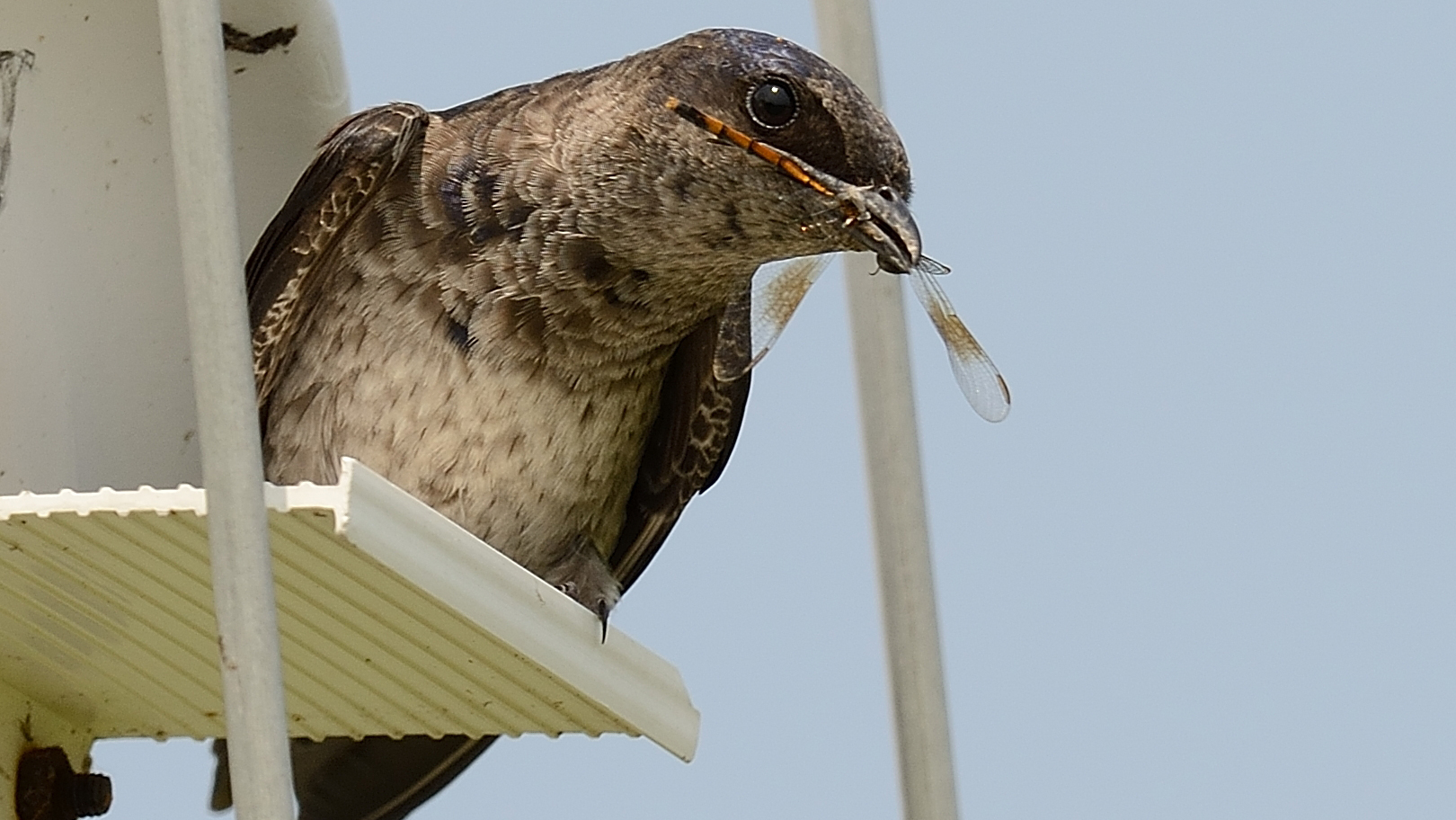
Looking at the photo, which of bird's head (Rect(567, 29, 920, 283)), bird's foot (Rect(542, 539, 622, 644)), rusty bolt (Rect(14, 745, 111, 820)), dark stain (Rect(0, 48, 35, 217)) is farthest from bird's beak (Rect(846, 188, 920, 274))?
rusty bolt (Rect(14, 745, 111, 820))

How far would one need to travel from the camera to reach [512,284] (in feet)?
7.80

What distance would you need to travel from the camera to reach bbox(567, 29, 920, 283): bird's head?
6.93 feet

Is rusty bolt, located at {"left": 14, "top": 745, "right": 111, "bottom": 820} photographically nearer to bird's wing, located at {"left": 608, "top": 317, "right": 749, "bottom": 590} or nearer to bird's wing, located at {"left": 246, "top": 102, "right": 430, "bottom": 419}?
bird's wing, located at {"left": 246, "top": 102, "right": 430, "bottom": 419}

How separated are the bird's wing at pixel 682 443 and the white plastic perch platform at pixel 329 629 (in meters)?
0.44

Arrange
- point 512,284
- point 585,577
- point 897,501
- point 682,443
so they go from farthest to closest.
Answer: point 682,443
point 585,577
point 512,284
point 897,501

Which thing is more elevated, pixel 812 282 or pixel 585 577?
pixel 812 282

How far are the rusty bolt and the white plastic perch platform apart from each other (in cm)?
4

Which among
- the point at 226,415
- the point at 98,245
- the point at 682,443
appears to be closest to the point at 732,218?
the point at 682,443

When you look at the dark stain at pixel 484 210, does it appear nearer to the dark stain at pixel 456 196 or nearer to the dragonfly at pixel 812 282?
the dark stain at pixel 456 196

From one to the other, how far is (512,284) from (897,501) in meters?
0.41

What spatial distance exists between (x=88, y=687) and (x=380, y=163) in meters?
0.53

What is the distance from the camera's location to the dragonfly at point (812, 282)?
2.10 m

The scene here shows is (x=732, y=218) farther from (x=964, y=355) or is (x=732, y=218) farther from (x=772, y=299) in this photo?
(x=964, y=355)

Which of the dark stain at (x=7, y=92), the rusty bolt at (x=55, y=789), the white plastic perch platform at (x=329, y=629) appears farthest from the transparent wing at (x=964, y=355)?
the rusty bolt at (x=55, y=789)
